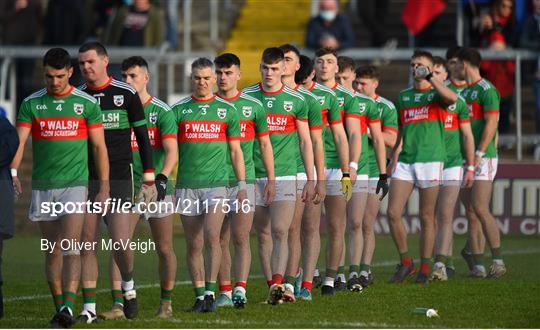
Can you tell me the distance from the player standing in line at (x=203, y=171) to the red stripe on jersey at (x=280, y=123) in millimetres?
1176

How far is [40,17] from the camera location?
29359mm

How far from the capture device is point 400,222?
19984 mm

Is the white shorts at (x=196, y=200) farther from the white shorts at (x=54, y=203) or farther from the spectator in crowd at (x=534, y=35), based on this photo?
the spectator in crowd at (x=534, y=35)

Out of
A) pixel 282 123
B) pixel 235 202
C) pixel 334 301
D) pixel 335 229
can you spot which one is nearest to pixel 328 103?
pixel 282 123

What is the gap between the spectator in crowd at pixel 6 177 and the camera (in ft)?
51.9

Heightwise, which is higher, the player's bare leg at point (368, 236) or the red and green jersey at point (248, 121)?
the red and green jersey at point (248, 121)

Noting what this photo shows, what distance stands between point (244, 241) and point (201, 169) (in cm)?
92

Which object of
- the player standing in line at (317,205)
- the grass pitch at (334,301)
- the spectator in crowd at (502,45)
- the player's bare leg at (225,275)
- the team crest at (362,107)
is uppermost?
the spectator in crowd at (502,45)

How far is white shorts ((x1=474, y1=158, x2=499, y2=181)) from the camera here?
819 inches

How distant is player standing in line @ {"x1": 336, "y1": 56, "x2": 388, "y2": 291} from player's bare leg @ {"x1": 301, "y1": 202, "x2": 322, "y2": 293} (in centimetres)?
86

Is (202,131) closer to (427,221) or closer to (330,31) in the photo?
(427,221)

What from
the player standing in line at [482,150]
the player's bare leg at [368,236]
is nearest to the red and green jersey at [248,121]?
the player's bare leg at [368,236]

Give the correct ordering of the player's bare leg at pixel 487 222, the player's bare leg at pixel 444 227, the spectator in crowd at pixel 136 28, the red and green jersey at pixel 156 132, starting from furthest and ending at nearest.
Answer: the spectator in crowd at pixel 136 28
the player's bare leg at pixel 487 222
the player's bare leg at pixel 444 227
the red and green jersey at pixel 156 132

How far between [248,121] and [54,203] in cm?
250
